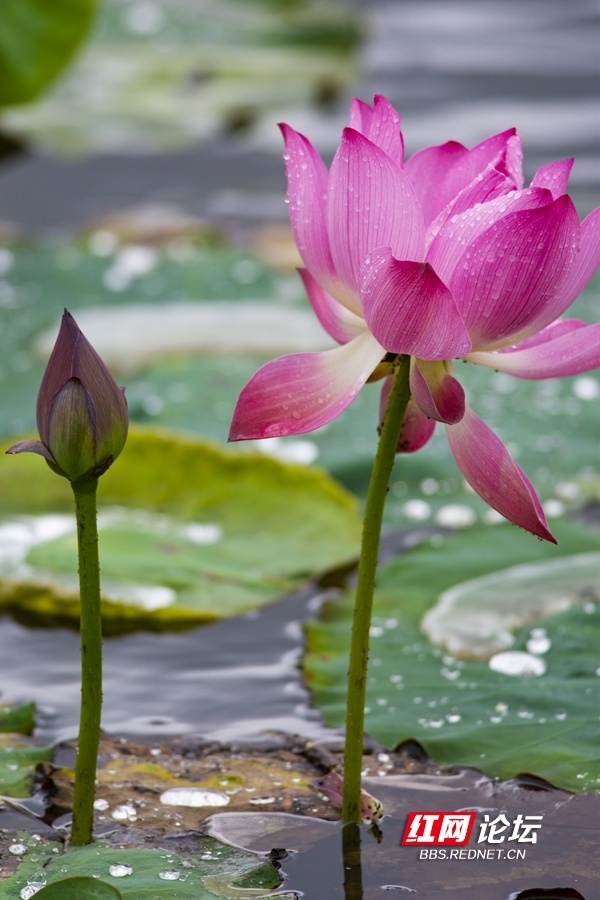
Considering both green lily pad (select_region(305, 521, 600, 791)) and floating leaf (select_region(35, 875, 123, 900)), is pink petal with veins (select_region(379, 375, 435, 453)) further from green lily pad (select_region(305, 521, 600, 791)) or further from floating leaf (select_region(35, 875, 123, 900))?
floating leaf (select_region(35, 875, 123, 900))

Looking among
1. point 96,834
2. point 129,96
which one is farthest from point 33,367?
point 129,96

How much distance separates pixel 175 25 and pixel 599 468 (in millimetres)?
3785

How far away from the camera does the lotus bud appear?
3.20 feet

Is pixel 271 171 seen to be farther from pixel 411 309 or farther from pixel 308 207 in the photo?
pixel 411 309

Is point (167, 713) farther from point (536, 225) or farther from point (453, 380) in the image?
point (536, 225)

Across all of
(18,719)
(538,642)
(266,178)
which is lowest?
(18,719)

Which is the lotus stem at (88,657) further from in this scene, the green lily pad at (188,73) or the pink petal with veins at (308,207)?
the green lily pad at (188,73)

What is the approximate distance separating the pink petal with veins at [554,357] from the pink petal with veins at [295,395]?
11 centimetres

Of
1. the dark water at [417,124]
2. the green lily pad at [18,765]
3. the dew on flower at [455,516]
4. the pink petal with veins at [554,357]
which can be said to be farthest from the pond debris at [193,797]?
the dark water at [417,124]

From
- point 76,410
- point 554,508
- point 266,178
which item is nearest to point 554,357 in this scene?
point 76,410

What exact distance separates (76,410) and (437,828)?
1.71ft

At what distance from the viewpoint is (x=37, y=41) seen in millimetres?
3523

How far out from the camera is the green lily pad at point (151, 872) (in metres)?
0.98

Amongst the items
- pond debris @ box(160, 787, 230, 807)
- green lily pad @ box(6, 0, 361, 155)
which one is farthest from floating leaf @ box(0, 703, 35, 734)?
green lily pad @ box(6, 0, 361, 155)
